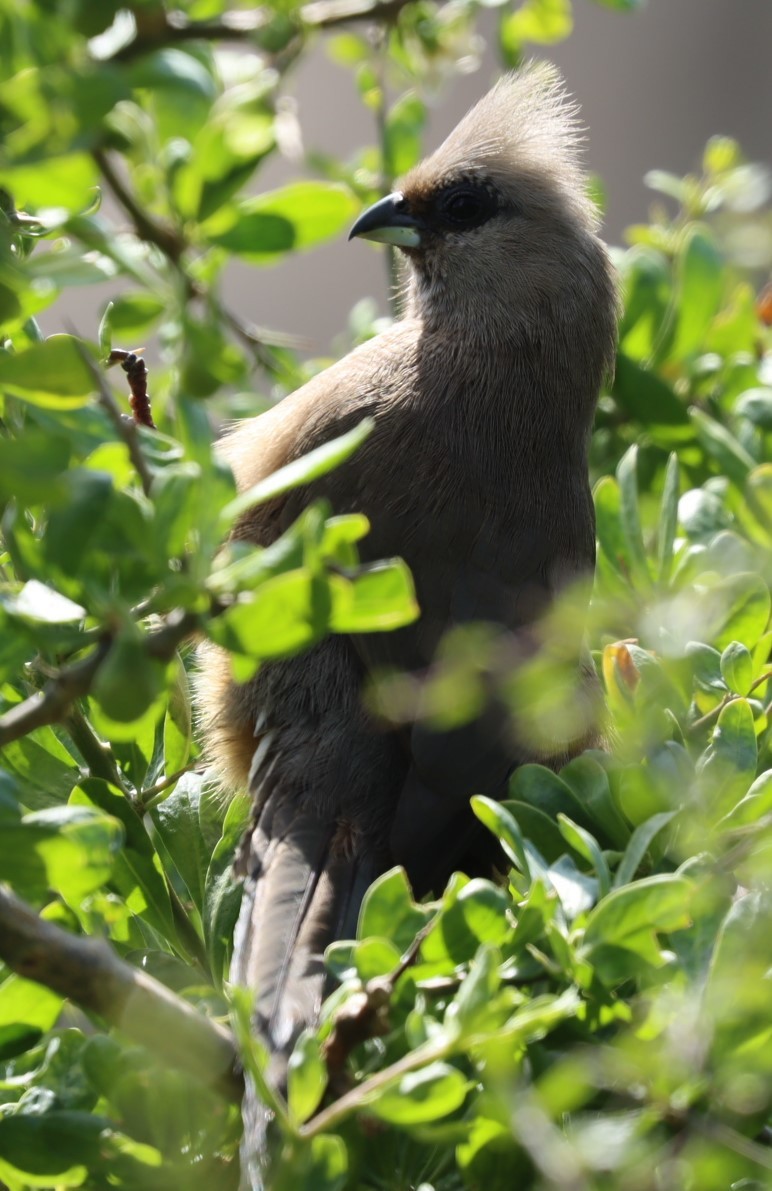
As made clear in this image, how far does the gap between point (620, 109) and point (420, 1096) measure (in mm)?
7141

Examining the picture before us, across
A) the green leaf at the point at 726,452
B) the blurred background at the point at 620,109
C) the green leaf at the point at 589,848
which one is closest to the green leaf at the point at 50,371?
the green leaf at the point at 589,848

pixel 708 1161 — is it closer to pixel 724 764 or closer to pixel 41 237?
pixel 724 764

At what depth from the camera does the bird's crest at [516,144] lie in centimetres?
291

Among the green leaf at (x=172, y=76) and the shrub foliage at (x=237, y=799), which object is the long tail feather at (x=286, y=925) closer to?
the shrub foliage at (x=237, y=799)

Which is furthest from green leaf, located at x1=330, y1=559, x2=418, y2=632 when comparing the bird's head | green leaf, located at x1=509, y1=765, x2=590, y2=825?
the bird's head

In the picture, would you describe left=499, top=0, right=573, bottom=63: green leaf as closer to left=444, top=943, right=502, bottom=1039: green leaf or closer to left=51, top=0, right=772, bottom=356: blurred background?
left=444, top=943, right=502, bottom=1039: green leaf

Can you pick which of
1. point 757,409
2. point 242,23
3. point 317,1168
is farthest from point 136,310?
point 757,409

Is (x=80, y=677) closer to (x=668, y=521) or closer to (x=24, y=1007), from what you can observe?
(x=24, y=1007)

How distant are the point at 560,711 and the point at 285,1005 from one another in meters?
0.46

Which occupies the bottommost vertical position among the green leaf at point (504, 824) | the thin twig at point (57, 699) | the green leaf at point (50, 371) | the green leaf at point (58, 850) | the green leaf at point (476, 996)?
the green leaf at point (504, 824)

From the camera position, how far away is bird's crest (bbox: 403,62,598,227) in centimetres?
291

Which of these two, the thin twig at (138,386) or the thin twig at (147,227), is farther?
the thin twig at (138,386)

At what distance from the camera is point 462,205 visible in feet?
9.73

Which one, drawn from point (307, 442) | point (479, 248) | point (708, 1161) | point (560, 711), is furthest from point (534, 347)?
point (708, 1161)
